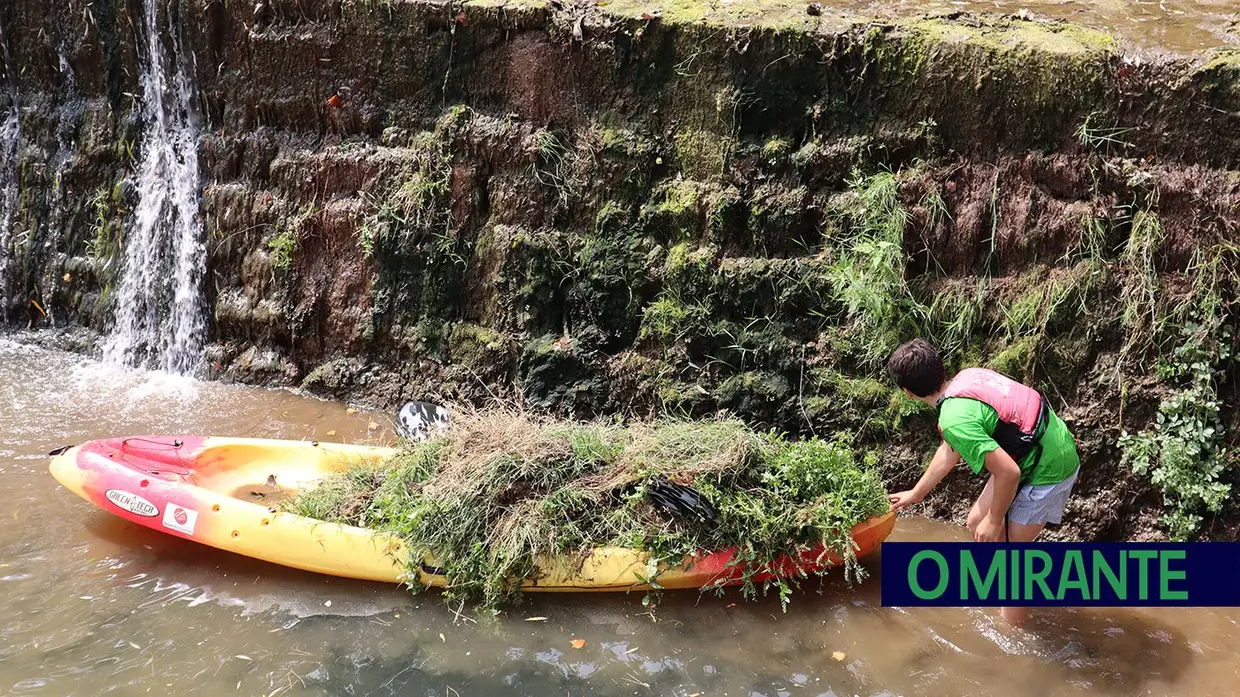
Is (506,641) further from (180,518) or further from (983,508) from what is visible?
(983,508)

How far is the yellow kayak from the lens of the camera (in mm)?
4469

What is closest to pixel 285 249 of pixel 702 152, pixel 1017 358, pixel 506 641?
pixel 702 152

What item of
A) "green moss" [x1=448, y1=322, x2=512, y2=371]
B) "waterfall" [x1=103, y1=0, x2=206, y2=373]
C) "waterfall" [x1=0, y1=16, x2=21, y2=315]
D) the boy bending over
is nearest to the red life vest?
the boy bending over

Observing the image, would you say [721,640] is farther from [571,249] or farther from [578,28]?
[578,28]

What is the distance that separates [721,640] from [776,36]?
10.9 ft

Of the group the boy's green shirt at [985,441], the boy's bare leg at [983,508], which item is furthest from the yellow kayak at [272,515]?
the boy's green shirt at [985,441]

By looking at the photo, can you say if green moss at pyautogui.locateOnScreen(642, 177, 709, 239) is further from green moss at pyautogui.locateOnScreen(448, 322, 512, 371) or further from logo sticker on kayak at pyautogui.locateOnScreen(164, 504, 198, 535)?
logo sticker on kayak at pyautogui.locateOnScreen(164, 504, 198, 535)

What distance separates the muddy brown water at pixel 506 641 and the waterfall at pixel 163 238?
2.36 meters

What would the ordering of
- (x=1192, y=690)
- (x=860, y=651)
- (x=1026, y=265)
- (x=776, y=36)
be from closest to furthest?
(x=1192, y=690) < (x=860, y=651) < (x=1026, y=265) < (x=776, y=36)

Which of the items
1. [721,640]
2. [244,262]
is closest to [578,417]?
[721,640]

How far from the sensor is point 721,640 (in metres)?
4.29

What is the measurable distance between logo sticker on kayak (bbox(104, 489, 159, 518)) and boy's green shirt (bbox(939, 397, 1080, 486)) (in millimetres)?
3822

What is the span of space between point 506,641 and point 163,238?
4.63 metres

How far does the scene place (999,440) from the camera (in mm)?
3883
